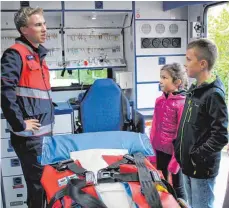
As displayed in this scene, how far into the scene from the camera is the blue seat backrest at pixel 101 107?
10.5ft

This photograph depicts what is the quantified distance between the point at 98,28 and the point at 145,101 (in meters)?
1.29

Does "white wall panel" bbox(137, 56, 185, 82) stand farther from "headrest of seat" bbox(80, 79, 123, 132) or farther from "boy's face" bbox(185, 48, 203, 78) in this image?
"boy's face" bbox(185, 48, 203, 78)

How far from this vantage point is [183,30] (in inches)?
176

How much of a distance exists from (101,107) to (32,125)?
1.15 metres

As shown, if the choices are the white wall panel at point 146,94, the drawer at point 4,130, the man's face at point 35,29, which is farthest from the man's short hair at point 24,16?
the white wall panel at point 146,94

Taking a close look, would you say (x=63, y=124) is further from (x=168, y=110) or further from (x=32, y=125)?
(x=168, y=110)

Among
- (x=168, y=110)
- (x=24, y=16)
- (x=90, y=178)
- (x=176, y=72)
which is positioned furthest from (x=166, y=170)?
(x=24, y=16)

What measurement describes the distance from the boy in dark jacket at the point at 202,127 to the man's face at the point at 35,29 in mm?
1107

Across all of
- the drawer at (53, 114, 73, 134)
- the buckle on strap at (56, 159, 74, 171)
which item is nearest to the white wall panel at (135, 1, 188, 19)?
the drawer at (53, 114, 73, 134)

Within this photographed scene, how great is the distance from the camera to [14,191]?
3.26 meters

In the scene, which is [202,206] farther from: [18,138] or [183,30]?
[183,30]

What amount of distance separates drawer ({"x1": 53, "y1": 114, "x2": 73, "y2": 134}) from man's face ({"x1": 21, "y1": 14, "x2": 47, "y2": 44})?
1.32m

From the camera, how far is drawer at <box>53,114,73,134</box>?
3434 millimetres

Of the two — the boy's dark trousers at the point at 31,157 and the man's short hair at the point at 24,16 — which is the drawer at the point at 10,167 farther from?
the man's short hair at the point at 24,16
